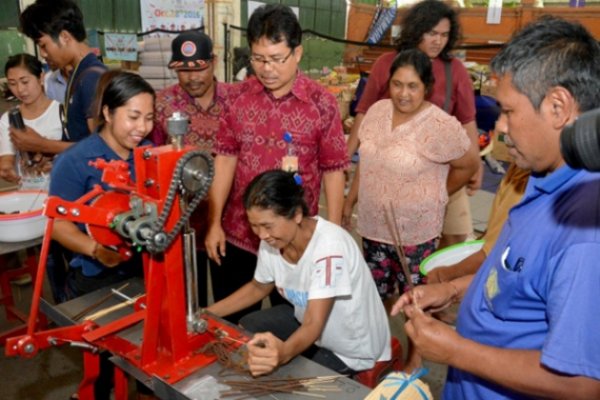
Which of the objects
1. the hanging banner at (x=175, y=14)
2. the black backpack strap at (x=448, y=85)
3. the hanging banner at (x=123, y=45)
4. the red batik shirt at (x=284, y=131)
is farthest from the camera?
the hanging banner at (x=175, y=14)

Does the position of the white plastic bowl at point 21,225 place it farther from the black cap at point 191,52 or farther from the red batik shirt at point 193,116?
the black cap at point 191,52

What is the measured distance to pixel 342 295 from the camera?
1.59 meters

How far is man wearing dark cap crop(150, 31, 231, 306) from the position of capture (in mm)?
2258

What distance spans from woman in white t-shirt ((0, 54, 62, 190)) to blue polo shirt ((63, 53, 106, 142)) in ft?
1.03

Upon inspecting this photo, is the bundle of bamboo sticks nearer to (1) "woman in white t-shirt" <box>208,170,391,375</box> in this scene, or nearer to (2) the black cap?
(1) "woman in white t-shirt" <box>208,170,391,375</box>

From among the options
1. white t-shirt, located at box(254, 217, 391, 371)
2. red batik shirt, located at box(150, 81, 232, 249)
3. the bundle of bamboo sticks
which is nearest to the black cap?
red batik shirt, located at box(150, 81, 232, 249)

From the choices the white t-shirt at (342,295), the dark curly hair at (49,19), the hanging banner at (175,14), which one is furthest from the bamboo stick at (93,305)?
the hanging banner at (175,14)

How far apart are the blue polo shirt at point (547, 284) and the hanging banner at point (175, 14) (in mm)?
6354

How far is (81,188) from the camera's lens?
5.42 ft

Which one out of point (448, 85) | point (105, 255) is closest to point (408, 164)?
point (448, 85)

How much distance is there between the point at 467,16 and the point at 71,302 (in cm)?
929

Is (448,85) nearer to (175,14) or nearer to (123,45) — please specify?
(123,45)

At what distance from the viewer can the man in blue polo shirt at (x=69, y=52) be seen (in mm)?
2156

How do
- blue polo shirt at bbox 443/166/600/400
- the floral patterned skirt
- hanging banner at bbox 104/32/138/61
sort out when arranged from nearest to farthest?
1. blue polo shirt at bbox 443/166/600/400
2. the floral patterned skirt
3. hanging banner at bbox 104/32/138/61
